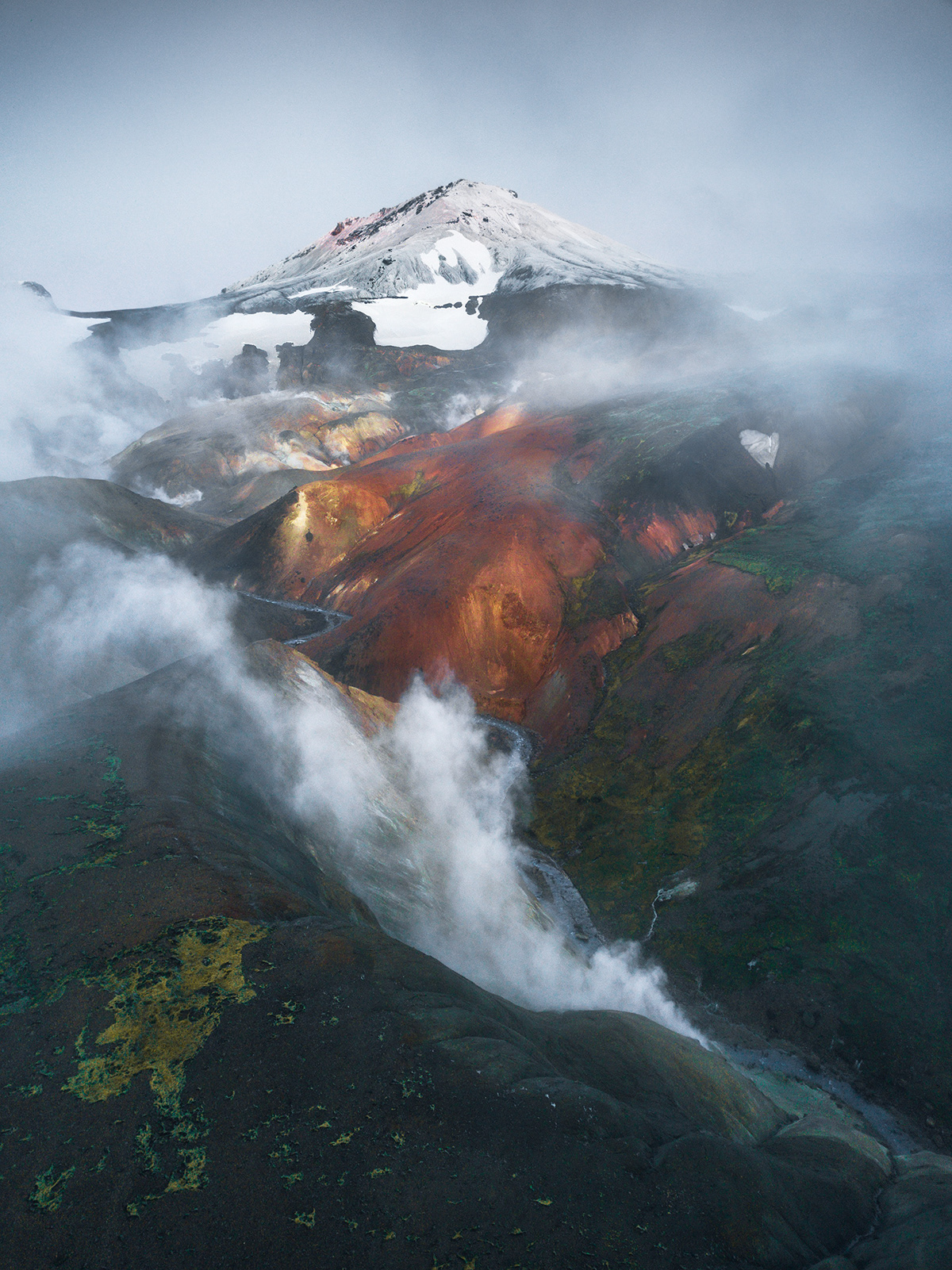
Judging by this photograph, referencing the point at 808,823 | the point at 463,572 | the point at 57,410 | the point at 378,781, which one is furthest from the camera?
the point at 57,410

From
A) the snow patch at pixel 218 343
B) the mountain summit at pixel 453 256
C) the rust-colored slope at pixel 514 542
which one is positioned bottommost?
the rust-colored slope at pixel 514 542

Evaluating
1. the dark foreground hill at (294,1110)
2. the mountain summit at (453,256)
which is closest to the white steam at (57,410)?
the mountain summit at (453,256)

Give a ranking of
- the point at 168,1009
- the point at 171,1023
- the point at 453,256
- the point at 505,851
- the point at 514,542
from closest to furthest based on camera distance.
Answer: the point at 171,1023, the point at 168,1009, the point at 505,851, the point at 514,542, the point at 453,256

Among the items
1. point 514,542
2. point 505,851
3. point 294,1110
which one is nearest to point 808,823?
point 505,851

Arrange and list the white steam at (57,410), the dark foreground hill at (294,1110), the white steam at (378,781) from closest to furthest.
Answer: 1. the dark foreground hill at (294,1110)
2. the white steam at (378,781)
3. the white steam at (57,410)

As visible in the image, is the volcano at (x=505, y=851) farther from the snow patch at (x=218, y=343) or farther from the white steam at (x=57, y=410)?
the snow patch at (x=218, y=343)

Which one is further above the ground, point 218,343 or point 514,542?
point 218,343

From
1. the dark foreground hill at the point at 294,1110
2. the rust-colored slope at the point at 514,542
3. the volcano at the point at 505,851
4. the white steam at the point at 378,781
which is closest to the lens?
the dark foreground hill at the point at 294,1110

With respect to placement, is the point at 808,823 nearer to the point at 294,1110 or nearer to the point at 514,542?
the point at 294,1110

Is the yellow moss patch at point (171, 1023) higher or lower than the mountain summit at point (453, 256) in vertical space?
lower
